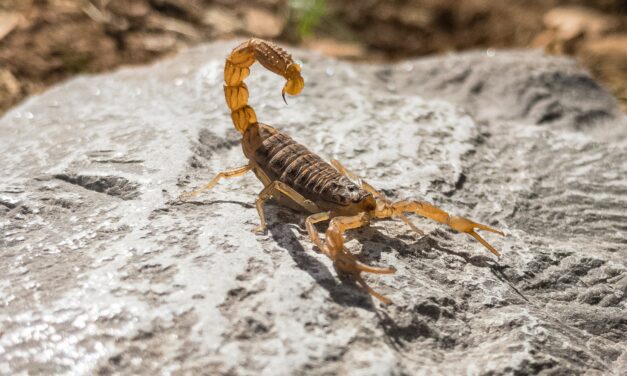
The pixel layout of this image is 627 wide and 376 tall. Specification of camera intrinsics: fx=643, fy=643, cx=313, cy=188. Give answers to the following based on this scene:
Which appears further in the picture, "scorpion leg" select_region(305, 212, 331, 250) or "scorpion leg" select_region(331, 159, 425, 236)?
"scorpion leg" select_region(331, 159, 425, 236)

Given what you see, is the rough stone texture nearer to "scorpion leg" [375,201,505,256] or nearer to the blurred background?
"scorpion leg" [375,201,505,256]

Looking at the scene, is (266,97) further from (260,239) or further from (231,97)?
(260,239)

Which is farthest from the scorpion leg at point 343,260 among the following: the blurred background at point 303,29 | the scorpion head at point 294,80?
the blurred background at point 303,29

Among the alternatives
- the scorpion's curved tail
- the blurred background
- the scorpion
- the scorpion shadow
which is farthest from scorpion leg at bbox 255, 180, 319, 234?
the blurred background

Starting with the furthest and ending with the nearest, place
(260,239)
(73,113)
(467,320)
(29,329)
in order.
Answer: (73,113) < (260,239) < (467,320) < (29,329)

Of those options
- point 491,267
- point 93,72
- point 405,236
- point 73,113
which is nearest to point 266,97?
point 73,113

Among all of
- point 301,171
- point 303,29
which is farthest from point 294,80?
point 303,29

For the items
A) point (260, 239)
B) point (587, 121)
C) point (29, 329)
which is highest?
point (587, 121)
